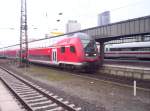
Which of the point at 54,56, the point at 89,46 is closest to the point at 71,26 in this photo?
the point at 54,56

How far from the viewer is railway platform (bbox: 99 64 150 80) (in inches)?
673

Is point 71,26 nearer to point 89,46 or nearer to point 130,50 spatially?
point 130,50

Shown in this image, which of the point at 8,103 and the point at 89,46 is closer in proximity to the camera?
the point at 8,103

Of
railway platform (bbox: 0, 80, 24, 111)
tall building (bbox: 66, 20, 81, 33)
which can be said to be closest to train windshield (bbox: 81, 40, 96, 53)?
railway platform (bbox: 0, 80, 24, 111)

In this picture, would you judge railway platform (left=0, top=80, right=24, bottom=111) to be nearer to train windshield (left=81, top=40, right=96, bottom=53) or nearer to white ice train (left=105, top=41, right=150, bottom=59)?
train windshield (left=81, top=40, right=96, bottom=53)

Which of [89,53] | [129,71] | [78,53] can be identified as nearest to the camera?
[129,71]

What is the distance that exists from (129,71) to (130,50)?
20.5 metres

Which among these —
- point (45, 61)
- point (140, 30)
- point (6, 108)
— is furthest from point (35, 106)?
point (45, 61)

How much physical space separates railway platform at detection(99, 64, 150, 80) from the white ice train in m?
13.8

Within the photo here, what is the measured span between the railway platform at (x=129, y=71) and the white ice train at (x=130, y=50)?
13819mm

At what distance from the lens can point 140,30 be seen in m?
20.7

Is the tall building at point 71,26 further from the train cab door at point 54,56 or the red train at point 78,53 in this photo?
the red train at point 78,53

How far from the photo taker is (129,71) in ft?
61.5

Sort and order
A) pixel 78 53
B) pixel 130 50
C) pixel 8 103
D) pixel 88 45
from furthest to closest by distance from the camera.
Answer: pixel 130 50 < pixel 88 45 < pixel 78 53 < pixel 8 103
